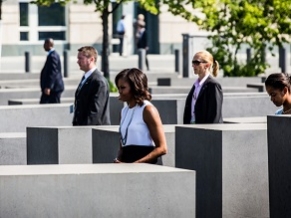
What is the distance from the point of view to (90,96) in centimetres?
1366

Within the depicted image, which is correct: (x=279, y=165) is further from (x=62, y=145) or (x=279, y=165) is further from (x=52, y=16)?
(x=52, y=16)

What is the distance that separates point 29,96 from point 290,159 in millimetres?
12584

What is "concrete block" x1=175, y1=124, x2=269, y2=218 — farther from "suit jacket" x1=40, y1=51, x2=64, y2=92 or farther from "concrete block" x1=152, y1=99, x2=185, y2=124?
"suit jacket" x1=40, y1=51, x2=64, y2=92

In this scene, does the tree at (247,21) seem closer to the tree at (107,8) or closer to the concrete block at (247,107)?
the tree at (107,8)

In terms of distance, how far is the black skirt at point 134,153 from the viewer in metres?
9.99

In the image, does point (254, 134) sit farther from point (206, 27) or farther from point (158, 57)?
point (158, 57)

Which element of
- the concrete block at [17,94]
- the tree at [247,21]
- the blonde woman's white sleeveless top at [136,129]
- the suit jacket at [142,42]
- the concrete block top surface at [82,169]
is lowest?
the concrete block at [17,94]

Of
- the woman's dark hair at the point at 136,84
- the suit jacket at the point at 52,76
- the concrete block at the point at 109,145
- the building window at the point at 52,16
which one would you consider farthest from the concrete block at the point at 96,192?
the building window at the point at 52,16

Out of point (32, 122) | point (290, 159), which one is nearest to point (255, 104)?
point (32, 122)

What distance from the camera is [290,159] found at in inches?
391

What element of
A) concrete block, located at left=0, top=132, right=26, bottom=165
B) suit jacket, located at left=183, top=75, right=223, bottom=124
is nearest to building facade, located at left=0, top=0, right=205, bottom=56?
concrete block, located at left=0, top=132, right=26, bottom=165

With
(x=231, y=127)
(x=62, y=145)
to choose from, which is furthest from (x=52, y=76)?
(x=231, y=127)

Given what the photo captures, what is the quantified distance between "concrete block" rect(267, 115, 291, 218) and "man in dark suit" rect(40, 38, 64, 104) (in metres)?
10.4

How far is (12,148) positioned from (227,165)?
128 inches
